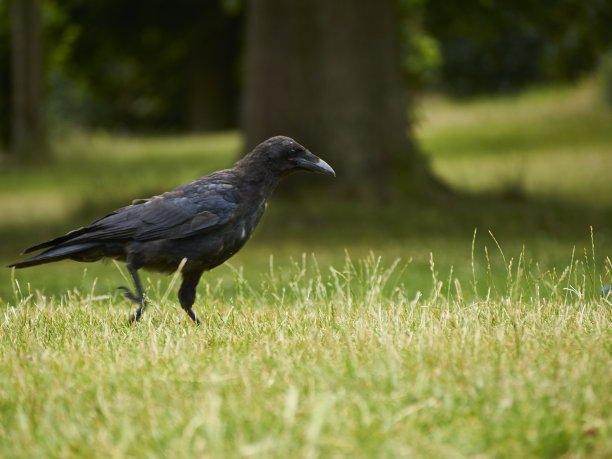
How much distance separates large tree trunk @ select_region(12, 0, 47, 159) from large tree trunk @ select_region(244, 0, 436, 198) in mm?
12687

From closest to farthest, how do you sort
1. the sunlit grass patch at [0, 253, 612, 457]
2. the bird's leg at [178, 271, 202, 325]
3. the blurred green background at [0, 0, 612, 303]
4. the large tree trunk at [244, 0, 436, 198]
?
the sunlit grass patch at [0, 253, 612, 457] < the bird's leg at [178, 271, 202, 325] < the blurred green background at [0, 0, 612, 303] < the large tree trunk at [244, 0, 436, 198]

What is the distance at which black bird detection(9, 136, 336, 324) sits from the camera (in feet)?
17.2

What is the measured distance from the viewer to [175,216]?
5316 mm

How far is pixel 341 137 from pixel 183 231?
7.75 meters

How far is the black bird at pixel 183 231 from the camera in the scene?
17.2ft

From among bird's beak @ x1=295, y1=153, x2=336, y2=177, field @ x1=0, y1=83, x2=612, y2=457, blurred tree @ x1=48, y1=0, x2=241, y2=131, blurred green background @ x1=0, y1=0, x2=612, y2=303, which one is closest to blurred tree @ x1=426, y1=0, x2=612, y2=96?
blurred green background @ x1=0, y1=0, x2=612, y2=303

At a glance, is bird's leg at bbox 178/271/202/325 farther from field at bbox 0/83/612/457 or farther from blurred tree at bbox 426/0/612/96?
blurred tree at bbox 426/0/612/96

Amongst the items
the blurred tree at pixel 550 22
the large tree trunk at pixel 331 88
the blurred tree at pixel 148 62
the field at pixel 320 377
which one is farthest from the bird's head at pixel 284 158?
the blurred tree at pixel 148 62

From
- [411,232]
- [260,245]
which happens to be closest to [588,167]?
[411,232]

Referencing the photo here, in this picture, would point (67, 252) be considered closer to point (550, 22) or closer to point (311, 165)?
point (311, 165)

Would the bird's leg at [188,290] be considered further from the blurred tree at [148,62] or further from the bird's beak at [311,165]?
the blurred tree at [148,62]

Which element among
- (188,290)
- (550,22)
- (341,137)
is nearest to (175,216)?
(188,290)

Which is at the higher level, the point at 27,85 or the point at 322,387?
the point at 27,85

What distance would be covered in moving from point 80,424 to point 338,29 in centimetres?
1022
